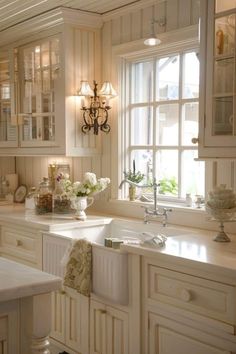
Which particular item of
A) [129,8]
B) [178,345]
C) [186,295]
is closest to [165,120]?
[129,8]

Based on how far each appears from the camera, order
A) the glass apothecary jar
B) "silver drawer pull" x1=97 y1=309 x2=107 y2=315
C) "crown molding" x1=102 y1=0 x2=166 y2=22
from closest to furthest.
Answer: "silver drawer pull" x1=97 y1=309 x2=107 y2=315, "crown molding" x1=102 y1=0 x2=166 y2=22, the glass apothecary jar

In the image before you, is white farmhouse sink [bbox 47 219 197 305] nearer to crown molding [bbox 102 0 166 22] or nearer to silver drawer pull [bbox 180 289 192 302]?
silver drawer pull [bbox 180 289 192 302]

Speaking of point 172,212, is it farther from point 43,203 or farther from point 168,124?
point 43,203

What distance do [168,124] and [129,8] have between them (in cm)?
88

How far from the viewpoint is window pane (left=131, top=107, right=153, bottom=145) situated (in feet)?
11.7

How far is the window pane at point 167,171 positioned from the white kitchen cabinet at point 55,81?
0.56m

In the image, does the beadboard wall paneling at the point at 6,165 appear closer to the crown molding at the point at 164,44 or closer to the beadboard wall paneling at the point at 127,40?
the beadboard wall paneling at the point at 127,40

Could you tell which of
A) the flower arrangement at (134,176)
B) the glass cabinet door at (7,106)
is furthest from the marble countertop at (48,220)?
the glass cabinet door at (7,106)

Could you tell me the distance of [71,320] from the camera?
298cm

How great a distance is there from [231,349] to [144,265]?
1.93 feet

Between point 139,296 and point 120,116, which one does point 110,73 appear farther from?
point 139,296

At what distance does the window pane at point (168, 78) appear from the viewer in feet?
10.9

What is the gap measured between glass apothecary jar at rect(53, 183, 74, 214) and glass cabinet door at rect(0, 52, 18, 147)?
89 centimetres

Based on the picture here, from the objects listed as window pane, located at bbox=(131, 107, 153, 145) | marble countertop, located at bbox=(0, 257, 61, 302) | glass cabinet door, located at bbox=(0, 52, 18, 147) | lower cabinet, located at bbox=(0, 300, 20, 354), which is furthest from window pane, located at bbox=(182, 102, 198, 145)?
lower cabinet, located at bbox=(0, 300, 20, 354)
